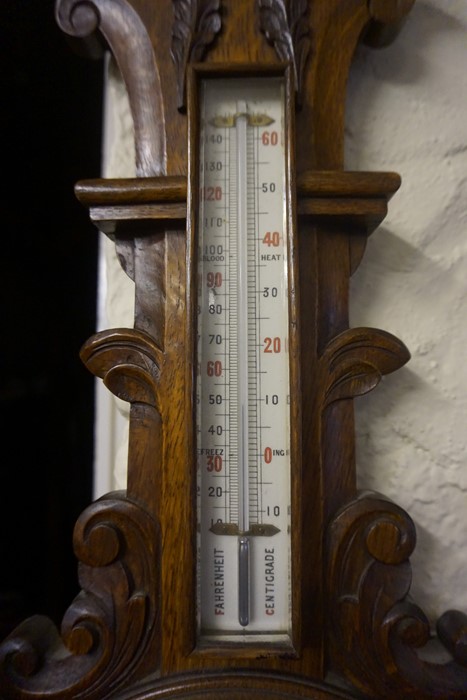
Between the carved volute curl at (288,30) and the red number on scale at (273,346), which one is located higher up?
the carved volute curl at (288,30)

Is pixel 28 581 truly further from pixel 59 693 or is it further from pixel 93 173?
pixel 93 173

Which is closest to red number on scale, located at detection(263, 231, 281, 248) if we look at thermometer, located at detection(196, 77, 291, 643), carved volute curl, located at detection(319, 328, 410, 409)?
thermometer, located at detection(196, 77, 291, 643)

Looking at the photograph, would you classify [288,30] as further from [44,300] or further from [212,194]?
[44,300]

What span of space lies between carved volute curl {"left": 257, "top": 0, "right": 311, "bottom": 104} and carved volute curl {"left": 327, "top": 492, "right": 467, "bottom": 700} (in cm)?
39

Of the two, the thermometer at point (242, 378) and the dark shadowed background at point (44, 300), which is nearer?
the thermometer at point (242, 378)

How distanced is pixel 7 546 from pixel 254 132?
0.62 metres

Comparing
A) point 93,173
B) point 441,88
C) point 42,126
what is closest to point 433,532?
point 441,88

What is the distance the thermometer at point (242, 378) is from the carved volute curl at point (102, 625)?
0.05m

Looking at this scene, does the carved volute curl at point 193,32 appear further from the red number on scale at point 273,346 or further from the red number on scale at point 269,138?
the red number on scale at point 273,346

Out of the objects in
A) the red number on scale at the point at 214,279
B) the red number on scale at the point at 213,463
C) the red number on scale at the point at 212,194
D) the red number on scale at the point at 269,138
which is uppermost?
the red number on scale at the point at 269,138

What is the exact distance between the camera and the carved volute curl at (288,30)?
0.48 meters

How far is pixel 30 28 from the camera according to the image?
714mm

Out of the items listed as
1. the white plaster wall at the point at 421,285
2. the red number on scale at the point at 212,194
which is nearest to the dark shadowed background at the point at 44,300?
the white plaster wall at the point at 421,285

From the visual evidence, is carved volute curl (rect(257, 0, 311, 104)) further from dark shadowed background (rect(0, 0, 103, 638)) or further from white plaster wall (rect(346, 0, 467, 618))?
dark shadowed background (rect(0, 0, 103, 638))
